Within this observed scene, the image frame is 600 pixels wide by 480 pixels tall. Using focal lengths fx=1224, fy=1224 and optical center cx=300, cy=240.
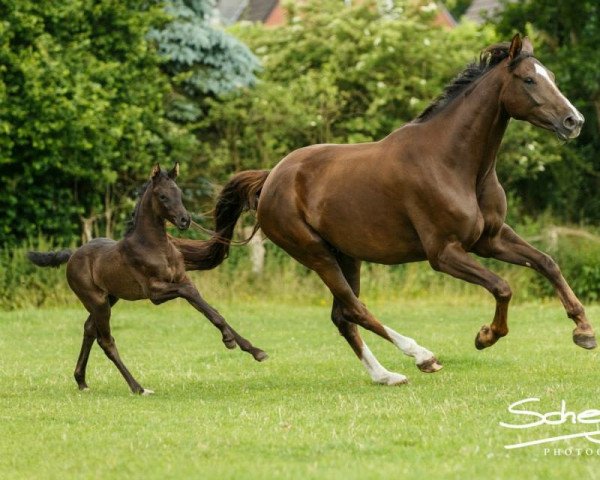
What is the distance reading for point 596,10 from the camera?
2641 centimetres

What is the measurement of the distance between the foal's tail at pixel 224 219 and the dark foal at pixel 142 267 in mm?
894

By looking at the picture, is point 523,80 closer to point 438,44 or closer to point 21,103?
point 21,103

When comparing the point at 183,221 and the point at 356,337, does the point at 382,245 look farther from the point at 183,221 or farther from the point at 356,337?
the point at 183,221

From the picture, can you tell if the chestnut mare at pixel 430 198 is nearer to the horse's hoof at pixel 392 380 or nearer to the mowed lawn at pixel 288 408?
the horse's hoof at pixel 392 380

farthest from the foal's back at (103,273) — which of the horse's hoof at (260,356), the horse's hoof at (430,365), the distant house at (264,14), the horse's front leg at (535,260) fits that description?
the distant house at (264,14)

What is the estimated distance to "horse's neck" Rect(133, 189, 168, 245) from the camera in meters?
10.0

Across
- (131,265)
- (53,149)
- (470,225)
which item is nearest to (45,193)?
(53,149)

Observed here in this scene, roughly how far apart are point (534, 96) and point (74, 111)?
459 inches

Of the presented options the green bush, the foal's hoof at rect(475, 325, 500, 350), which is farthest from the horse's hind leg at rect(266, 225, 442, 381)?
the green bush

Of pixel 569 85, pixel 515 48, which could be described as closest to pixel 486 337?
pixel 515 48

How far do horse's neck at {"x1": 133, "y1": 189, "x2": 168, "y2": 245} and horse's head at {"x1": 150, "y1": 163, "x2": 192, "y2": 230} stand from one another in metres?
0.07

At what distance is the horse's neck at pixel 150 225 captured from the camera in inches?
395

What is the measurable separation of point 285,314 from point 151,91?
542 cm

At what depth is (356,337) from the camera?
10.4m
